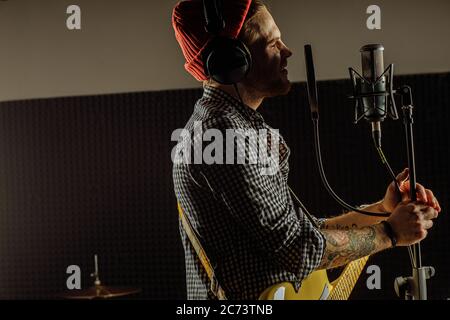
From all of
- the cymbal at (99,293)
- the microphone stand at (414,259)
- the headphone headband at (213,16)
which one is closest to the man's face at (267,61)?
the headphone headband at (213,16)

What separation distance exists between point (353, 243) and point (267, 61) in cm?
44

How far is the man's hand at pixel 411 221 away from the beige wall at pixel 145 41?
2.40 meters

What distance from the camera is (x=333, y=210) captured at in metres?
3.62

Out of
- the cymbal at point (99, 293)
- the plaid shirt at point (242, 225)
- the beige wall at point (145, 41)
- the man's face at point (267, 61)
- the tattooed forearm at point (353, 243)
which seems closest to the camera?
the plaid shirt at point (242, 225)

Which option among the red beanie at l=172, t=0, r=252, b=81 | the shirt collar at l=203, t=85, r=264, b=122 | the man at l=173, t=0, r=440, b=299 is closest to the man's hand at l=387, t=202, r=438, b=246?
the man at l=173, t=0, r=440, b=299

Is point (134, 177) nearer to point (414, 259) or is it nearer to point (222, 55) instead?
point (222, 55)

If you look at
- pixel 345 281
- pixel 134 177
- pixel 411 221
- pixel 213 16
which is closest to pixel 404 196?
pixel 411 221

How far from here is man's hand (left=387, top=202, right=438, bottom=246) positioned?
125cm

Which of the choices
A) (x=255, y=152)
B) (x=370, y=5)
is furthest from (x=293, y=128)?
(x=255, y=152)

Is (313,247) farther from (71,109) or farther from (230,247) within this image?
(71,109)

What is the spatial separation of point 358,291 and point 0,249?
2.29 metres

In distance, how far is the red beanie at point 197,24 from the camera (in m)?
1.33

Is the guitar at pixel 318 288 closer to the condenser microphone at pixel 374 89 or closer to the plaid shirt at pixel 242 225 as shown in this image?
the plaid shirt at pixel 242 225

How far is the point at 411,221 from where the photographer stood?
126cm
